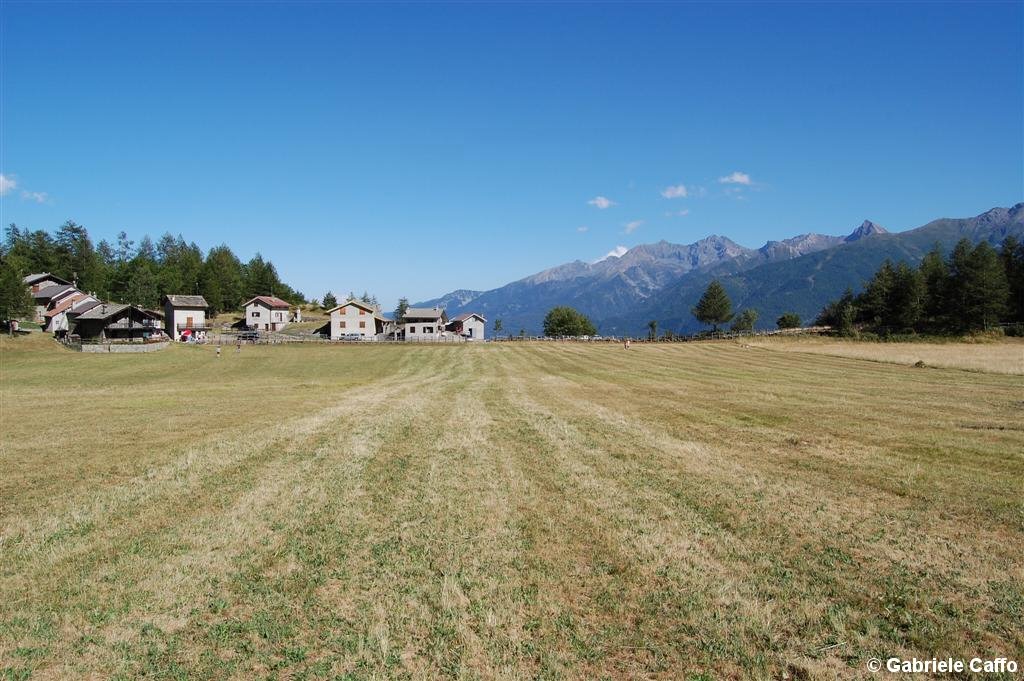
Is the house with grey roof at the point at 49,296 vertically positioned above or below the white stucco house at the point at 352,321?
above

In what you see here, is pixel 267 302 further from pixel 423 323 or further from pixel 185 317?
pixel 423 323

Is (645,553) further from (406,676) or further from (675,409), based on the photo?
(675,409)

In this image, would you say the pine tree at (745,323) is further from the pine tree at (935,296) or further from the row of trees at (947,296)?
the pine tree at (935,296)

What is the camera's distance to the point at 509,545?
927cm

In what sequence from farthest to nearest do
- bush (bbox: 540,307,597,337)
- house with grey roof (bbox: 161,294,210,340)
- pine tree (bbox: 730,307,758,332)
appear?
1. bush (bbox: 540,307,597,337)
2. pine tree (bbox: 730,307,758,332)
3. house with grey roof (bbox: 161,294,210,340)

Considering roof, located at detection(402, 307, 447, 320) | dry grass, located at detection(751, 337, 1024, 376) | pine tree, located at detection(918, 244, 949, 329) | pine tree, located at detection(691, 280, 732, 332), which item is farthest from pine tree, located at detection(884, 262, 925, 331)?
roof, located at detection(402, 307, 447, 320)

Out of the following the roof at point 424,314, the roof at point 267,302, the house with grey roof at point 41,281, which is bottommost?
the roof at point 424,314

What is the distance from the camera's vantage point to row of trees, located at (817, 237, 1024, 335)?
279 feet

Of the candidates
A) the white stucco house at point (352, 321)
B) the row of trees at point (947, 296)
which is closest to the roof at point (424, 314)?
the white stucco house at point (352, 321)

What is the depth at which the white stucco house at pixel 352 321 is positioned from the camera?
10494 centimetres

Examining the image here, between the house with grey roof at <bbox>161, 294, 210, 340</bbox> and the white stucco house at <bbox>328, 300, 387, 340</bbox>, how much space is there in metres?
24.3

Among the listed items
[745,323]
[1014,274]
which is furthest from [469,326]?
[1014,274]

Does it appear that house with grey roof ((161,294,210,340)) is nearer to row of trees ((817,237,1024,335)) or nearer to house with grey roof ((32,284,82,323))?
house with grey roof ((32,284,82,323))

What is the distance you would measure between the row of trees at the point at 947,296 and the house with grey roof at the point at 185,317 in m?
118
